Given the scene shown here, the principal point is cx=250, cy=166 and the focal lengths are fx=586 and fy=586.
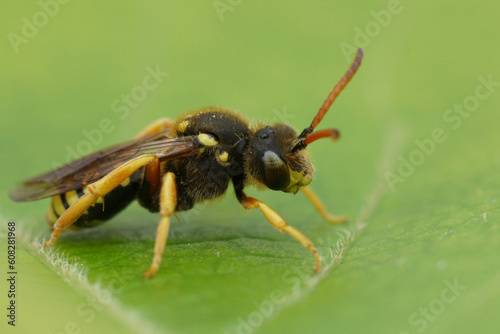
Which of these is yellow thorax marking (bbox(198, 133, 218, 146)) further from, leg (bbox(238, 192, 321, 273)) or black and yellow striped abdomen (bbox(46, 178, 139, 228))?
black and yellow striped abdomen (bbox(46, 178, 139, 228))

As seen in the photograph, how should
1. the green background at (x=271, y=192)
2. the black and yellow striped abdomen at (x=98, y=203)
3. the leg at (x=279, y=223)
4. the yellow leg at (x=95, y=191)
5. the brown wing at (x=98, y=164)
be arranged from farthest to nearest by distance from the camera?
the black and yellow striped abdomen at (x=98, y=203) → the brown wing at (x=98, y=164) → the yellow leg at (x=95, y=191) → the leg at (x=279, y=223) → the green background at (x=271, y=192)

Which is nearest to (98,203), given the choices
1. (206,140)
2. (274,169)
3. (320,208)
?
(206,140)

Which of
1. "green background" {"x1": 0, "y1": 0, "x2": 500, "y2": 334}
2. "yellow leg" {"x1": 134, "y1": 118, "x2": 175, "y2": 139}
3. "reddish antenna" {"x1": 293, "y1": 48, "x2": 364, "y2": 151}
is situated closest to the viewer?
"green background" {"x1": 0, "y1": 0, "x2": 500, "y2": 334}

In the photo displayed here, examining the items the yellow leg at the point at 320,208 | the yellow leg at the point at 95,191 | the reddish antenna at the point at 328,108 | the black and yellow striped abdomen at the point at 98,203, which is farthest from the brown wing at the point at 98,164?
the yellow leg at the point at 320,208

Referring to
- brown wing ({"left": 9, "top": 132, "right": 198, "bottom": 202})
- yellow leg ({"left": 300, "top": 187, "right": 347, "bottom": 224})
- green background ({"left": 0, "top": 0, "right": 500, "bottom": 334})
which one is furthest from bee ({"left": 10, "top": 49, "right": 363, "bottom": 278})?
yellow leg ({"left": 300, "top": 187, "right": 347, "bottom": 224})

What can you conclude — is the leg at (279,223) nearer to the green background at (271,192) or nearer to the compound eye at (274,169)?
the green background at (271,192)

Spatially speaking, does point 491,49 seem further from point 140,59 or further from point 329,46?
point 140,59

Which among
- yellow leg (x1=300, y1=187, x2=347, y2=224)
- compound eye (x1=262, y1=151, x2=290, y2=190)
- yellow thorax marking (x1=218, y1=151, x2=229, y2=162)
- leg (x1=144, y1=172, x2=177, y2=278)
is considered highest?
compound eye (x1=262, y1=151, x2=290, y2=190)
